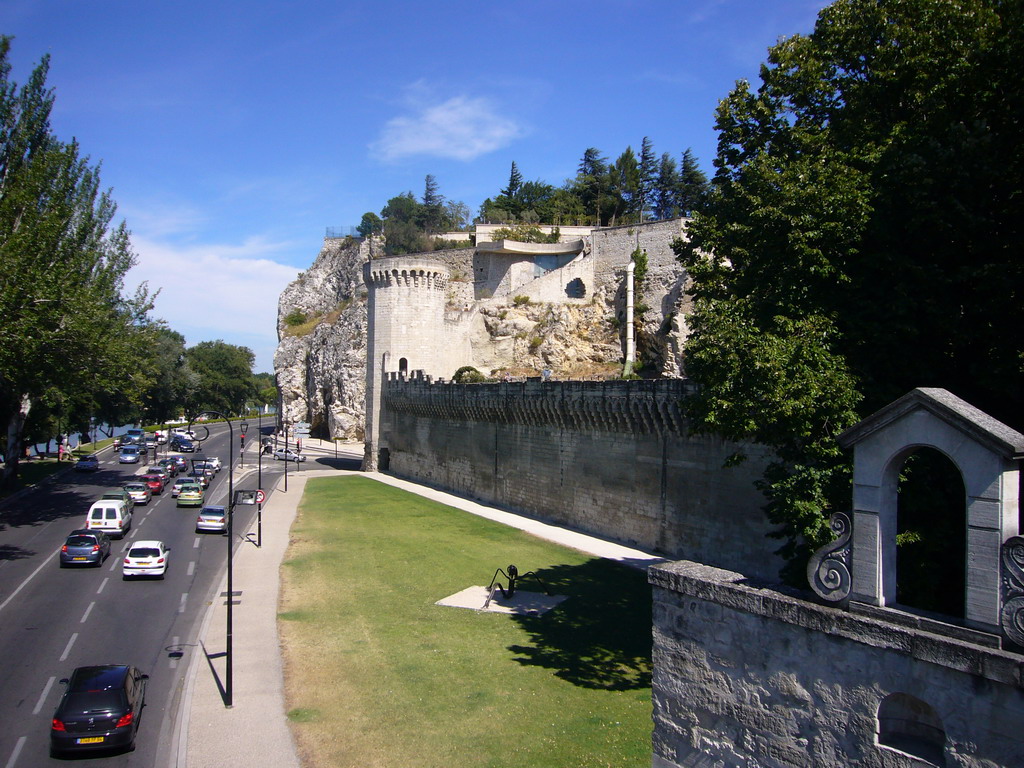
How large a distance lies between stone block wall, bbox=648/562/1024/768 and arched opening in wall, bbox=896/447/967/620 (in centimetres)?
429

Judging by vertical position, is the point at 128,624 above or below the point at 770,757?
below

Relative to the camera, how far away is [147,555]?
73.2 ft

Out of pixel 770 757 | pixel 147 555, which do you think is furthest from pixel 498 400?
pixel 770 757

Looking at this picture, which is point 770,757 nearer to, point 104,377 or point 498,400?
point 498,400

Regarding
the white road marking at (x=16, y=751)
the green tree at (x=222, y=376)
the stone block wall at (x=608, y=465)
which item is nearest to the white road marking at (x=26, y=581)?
the white road marking at (x=16, y=751)

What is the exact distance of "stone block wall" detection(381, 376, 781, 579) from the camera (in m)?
23.6

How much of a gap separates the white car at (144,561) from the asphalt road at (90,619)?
333mm

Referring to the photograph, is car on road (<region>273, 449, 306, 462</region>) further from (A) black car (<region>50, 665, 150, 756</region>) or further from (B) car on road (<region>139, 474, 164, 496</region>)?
(A) black car (<region>50, 665, 150, 756</region>)

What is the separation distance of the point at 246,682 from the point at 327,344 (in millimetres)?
65823

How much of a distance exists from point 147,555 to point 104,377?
809 inches

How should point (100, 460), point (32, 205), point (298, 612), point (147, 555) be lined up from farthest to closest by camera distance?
point (100, 460), point (32, 205), point (147, 555), point (298, 612)

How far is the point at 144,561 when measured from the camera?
2211 cm

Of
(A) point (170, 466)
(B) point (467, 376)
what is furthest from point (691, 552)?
(A) point (170, 466)

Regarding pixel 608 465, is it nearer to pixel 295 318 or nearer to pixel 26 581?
pixel 26 581
